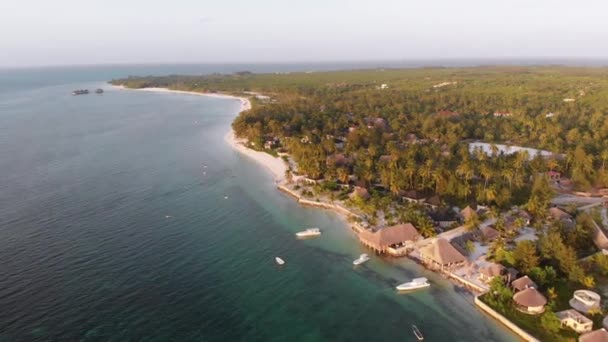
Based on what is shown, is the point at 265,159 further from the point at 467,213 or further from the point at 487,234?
the point at 487,234

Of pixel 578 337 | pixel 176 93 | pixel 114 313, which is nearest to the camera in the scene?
pixel 578 337

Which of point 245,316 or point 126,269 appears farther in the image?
point 126,269

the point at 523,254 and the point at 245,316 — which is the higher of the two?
the point at 523,254

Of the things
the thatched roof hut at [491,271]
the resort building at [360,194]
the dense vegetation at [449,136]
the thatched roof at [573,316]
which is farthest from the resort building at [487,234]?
the resort building at [360,194]

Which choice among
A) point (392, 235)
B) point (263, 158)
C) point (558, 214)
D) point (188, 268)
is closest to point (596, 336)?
point (392, 235)

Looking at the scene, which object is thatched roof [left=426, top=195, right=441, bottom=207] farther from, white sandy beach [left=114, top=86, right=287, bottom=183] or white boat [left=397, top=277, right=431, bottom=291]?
white sandy beach [left=114, top=86, right=287, bottom=183]

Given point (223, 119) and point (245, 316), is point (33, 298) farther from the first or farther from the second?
point (223, 119)

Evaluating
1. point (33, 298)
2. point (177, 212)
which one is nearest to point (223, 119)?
point (177, 212)
